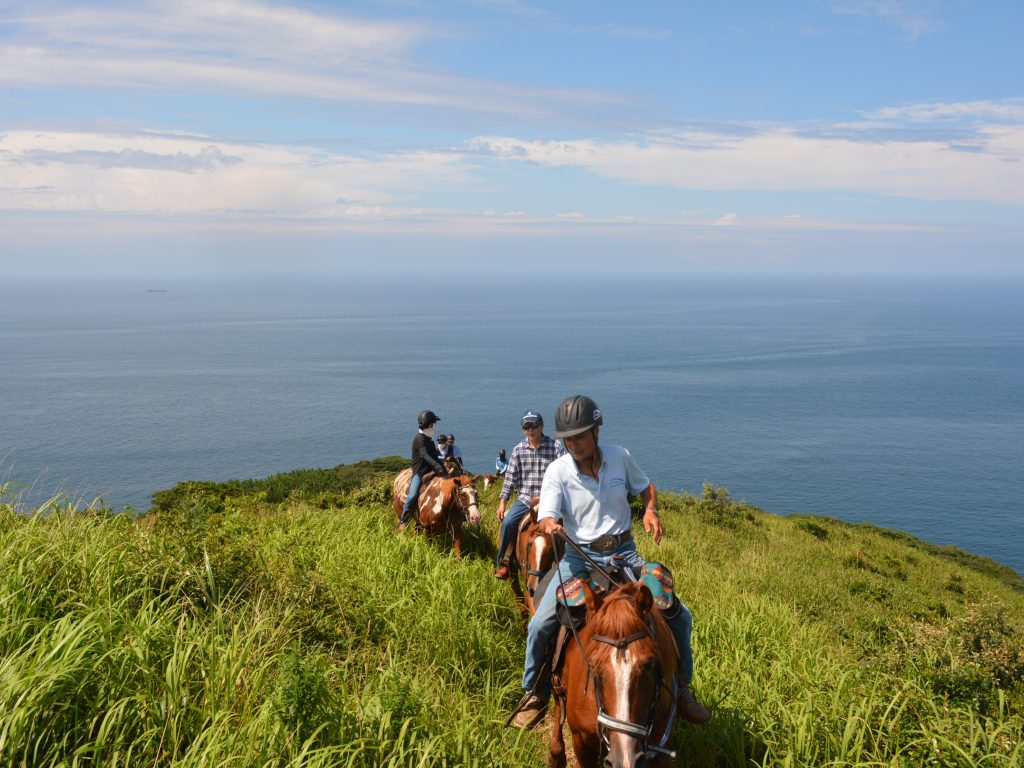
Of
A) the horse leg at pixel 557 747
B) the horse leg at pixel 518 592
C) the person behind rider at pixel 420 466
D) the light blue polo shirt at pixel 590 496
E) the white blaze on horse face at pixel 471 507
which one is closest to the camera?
the horse leg at pixel 557 747

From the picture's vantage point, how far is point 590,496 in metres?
5.75

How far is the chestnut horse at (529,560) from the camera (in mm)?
7710

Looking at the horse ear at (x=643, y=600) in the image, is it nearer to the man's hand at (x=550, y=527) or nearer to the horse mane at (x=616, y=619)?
the horse mane at (x=616, y=619)

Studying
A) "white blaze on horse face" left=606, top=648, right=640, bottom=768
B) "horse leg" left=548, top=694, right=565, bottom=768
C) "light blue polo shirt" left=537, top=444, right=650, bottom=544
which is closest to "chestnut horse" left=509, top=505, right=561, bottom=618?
"light blue polo shirt" left=537, top=444, right=650, bottom=544

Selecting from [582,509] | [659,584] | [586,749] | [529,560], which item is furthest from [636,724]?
[529,560]

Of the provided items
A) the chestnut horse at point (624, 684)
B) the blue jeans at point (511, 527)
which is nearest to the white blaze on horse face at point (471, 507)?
the blue jeans at point (511, 527)

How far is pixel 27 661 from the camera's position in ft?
14.0

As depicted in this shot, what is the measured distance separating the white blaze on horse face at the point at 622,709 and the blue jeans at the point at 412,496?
8881 mm

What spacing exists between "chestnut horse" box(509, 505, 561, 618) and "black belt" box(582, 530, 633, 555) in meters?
0.88

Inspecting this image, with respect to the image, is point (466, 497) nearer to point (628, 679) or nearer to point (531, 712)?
point (531, 712)

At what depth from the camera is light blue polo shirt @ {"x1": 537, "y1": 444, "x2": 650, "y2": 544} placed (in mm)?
5727

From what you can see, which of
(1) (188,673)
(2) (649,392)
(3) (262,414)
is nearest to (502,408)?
(2) (649,392)

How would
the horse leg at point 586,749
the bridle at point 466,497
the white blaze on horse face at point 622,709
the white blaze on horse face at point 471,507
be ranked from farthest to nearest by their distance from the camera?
the bridle at point 466,497 → the white blaze on horse face at point 471,507 → the horse leg at point 586,749 → the white blaze on horse face at point 622,709

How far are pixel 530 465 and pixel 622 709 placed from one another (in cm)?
580
